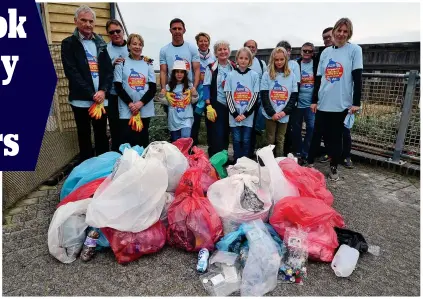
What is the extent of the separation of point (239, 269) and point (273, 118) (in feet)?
7.36

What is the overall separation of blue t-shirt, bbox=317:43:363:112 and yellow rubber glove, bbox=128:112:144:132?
2.31m

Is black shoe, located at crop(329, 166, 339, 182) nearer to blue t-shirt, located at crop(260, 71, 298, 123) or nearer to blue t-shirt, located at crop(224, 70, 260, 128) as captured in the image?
blue t-shirt, located at crop(260, 71, 298, 123)

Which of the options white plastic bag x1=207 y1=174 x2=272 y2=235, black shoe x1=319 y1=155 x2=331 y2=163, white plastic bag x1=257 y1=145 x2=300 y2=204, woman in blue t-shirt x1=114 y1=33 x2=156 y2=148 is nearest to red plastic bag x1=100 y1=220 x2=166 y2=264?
white plastic bag x1=207 y1=174 x2=272 y2=235

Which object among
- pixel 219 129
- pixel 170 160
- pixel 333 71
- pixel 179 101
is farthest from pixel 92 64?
pixel 333 71

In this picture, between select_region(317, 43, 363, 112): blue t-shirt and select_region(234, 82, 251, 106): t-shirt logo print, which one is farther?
select_region(234, 82, 251, 106): t-shirt logo print

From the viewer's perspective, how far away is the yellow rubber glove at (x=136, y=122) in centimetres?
397

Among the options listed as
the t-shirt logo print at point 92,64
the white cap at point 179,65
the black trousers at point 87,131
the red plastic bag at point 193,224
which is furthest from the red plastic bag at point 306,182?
the t-shirt logo print at point 92,64

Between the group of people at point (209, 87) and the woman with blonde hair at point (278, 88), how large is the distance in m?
0.01

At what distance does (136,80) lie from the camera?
3.89 m

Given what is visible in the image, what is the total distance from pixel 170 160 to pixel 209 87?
1516mm

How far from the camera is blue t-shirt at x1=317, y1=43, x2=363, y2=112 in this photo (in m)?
3.68

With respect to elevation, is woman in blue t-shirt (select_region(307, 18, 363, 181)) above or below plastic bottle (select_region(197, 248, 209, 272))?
above

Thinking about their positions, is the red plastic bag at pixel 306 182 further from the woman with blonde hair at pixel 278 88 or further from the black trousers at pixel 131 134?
the black trousers at pixel 131 134

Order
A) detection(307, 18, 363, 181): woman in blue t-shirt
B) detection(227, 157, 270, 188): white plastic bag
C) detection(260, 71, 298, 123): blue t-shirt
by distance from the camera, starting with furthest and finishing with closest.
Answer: detection(260, 71, 298, 123): blue t-shirt, detection(307, 18, 363, 181): woman in blue t-shirt, detection(227, 157, 270, 188): white plastic bag
